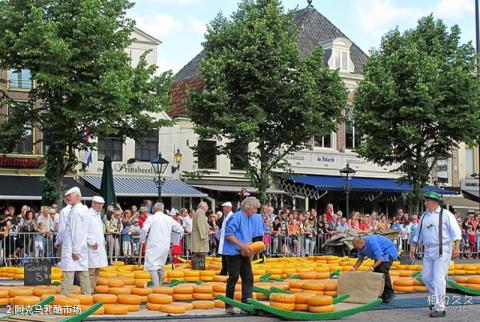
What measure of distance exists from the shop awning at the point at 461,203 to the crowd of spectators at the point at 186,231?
44.4ft

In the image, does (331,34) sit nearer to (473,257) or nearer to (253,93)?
(253,93)

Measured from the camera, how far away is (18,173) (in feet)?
110

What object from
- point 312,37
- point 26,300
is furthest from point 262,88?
point 26,300

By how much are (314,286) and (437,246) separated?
95.1 inches

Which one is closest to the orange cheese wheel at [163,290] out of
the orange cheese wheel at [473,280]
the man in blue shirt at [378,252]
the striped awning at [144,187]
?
the man in blue shirt at [378,252]

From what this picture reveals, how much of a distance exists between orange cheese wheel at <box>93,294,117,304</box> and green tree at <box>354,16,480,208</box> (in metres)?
21.6

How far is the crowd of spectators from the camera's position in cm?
2200

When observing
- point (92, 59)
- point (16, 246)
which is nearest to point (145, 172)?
point (92, 59)

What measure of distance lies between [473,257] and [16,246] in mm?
16711

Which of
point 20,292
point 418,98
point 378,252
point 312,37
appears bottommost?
point 20,292

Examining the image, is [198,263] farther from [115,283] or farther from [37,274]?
[37,274]

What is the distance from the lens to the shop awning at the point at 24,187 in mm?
31094

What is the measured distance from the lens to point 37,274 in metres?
14.3

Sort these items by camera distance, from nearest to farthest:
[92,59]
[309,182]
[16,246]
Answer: [16,246]
[92,59]
[309,182]
